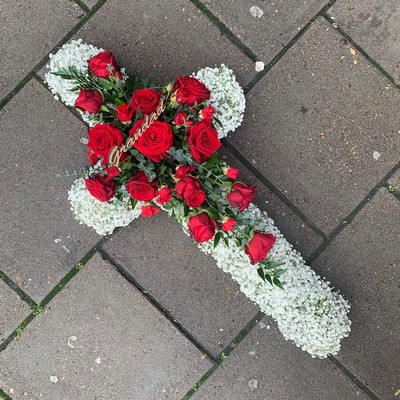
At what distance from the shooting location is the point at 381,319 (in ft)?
8.87

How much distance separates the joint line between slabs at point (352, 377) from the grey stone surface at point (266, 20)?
5.43 ft

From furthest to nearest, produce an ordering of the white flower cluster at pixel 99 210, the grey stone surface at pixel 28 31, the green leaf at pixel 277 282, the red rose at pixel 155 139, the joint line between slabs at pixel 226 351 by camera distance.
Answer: the joint line between slabs at pixel 226 351 → the grey stone surface at pixel 28 31 → the white flower cluster at pixel 99 210 → the green leaf at pixel 277 282 → the red rose at pixel 155 139

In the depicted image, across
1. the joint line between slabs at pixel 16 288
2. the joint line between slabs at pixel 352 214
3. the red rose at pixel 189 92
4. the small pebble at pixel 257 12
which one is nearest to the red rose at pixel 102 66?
the red rose at pixel 189 92

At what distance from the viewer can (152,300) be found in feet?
8.87

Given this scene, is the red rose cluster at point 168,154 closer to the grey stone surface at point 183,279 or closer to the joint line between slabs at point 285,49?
the grey stone surface at point 183,279

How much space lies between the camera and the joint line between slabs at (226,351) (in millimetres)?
2713

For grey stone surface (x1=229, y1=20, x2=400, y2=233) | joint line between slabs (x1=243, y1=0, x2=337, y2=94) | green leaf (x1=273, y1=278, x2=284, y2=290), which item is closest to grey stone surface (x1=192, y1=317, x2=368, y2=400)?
green leaf (x1=273, y1=278, x2=284, y2=290)

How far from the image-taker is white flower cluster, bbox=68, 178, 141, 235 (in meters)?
2.36

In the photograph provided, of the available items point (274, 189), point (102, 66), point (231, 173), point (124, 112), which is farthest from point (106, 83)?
point (274, 189)

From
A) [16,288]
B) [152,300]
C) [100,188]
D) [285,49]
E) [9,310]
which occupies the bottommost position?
[9,310]

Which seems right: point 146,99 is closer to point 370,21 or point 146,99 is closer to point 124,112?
point 124,112

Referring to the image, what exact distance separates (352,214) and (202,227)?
42.1 inches

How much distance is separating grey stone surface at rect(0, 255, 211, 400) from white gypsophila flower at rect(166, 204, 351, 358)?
0.52m

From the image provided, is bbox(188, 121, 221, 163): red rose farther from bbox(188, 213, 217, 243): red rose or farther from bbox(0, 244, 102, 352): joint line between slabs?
bbox(0, 244, 102, 352): joint line between slabs
